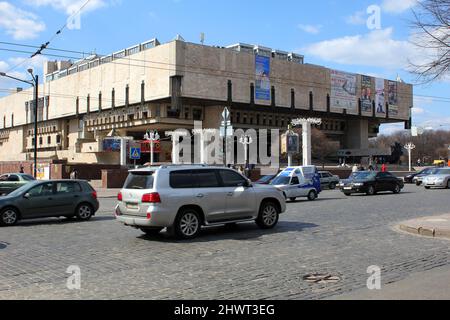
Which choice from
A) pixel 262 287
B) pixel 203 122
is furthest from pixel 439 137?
pixel 262 287

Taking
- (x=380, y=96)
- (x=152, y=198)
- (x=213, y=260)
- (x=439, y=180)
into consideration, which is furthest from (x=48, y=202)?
(x=380, y=96)

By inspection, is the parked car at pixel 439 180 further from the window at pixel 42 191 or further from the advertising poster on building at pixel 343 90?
the advertising poster on building at pixel 343 90

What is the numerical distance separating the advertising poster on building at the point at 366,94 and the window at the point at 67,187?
88.1 m

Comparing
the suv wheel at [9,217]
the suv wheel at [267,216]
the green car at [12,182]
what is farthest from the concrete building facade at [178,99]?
the suv wheel at [267,216]

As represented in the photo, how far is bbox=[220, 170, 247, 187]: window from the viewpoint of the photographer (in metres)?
12.6

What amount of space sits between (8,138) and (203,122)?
224 ft

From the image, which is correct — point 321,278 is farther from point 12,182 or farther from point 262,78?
point 262,78

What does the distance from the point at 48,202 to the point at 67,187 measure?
0.91 metres

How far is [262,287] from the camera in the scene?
7164 millimetres

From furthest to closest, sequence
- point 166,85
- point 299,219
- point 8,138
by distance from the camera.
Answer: point 8,138 < point 166,85 < point 299,219

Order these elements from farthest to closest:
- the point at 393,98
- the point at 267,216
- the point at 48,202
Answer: the point at 393,98 < the point at 48,202 < the point at 267,216

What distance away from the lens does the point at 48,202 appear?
1650 cm

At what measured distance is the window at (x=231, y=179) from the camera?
41.3 ft

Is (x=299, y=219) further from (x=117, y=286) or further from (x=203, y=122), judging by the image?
(x=203, y=122)
